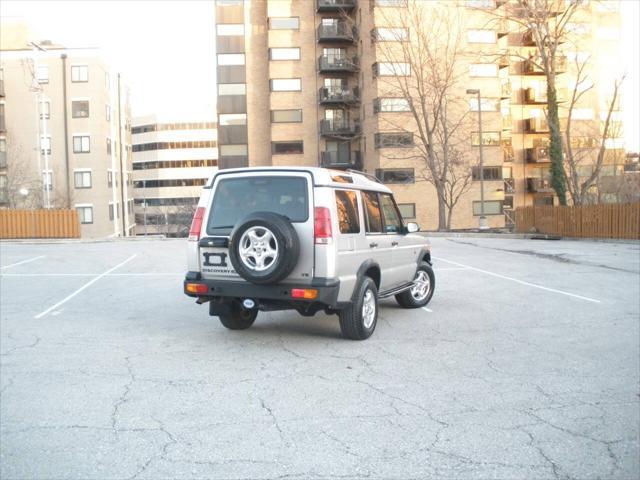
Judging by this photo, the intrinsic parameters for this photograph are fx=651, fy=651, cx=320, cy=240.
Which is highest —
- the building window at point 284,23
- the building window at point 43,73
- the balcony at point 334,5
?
the balcony at point 334,5

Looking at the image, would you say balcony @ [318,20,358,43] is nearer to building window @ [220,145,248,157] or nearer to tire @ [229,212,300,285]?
building window @ [220,145,248,157]

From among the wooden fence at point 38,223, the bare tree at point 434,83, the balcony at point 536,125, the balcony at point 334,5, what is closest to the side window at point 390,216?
the bare tree at point 434,83

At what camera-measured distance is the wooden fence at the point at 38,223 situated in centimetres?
3706

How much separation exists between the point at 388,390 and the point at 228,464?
210 centimetres

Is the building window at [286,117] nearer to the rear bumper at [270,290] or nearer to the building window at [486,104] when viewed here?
the building window at [486,104]

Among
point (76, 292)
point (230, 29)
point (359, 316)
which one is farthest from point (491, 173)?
point (359, 316)

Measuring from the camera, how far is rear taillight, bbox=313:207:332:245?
729 cm

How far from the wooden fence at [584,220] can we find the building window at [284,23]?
27.4 metres

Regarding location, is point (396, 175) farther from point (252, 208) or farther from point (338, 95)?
point (252, 208)

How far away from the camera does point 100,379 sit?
636 cm

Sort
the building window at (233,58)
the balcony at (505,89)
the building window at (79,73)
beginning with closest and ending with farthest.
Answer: the balcony at (505,89) < the building window at (79,73) < the building window at (233,58)

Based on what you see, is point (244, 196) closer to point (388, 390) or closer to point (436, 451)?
point (388, 390)

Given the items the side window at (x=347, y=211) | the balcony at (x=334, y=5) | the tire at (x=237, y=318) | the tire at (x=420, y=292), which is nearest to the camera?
the side window at (x=347, y=211)

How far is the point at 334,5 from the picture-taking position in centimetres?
5288
